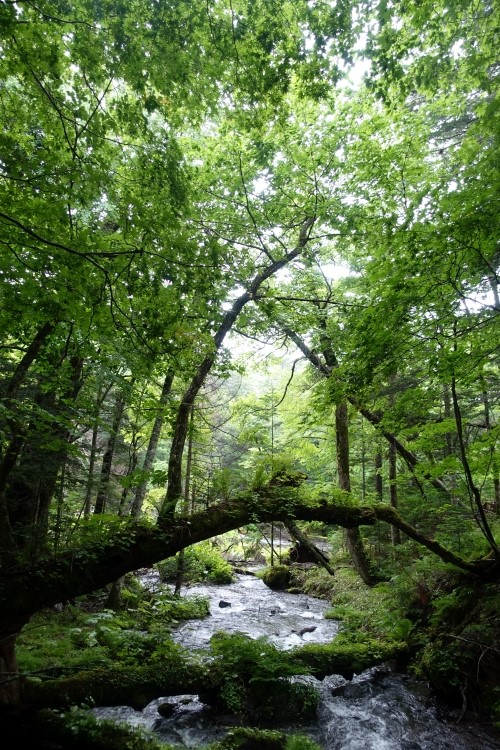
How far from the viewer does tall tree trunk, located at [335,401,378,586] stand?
13413mm

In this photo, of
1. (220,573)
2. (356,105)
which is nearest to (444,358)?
(356,105)

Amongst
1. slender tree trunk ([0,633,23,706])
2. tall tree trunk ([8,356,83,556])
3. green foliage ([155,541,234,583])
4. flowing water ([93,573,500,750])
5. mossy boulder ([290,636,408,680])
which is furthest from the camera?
green foliage ([155,541,234,583])

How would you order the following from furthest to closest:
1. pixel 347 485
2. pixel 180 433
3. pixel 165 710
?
1. pixel 347 485
2. pixel 180 433
3. pixel 165 710

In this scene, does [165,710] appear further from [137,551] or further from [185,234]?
[185,234]

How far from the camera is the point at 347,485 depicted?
1328 centimetres

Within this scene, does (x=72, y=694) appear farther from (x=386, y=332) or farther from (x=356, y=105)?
(x=356, y=105)

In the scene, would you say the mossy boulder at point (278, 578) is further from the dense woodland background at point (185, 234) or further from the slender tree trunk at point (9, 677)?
the slender tree trunk at point (9, 677)

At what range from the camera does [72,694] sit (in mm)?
5688

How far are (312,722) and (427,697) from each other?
2306mm

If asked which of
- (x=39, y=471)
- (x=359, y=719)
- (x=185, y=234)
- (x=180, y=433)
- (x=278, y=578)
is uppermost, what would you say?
(x=185, y=234)

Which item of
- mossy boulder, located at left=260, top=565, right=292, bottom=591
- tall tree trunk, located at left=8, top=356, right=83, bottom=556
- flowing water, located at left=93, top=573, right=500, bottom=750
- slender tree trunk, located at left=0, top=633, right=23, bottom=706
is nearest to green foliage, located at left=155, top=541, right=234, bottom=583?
mossy boulder, located at left=260, top=565, right=292, bottom=591

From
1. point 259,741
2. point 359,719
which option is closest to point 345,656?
point 359,719

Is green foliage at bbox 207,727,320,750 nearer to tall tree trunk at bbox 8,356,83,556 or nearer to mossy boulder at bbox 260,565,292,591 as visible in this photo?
tall tree trunk at bbox 8,356,83,556

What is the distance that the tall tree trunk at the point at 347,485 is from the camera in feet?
44.0
